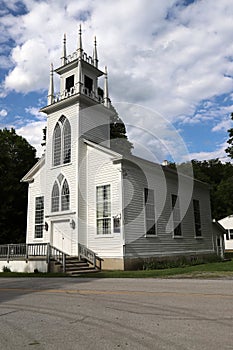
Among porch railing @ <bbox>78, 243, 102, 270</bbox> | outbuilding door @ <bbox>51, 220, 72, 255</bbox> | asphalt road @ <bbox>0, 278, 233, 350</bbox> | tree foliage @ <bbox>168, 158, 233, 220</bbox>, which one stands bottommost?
asphalt road @ <bbox>0, 278, 233, 350</bbox>

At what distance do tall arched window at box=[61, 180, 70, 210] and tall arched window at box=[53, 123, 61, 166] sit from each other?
1.87 meters

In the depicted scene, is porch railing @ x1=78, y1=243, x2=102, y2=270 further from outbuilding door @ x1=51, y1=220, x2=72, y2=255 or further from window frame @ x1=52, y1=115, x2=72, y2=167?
window frame @ x1=52, y1=115, x2=72, y2=167

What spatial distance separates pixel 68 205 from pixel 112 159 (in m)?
4.16

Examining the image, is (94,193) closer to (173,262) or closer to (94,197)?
(94,197)

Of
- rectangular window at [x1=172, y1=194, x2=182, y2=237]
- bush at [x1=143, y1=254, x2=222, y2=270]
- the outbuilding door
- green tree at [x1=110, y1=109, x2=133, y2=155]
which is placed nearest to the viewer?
bush at [x1=143, y1=254, x2=222, y2=270]

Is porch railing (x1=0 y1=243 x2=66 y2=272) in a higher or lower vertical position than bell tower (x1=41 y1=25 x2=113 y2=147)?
lower

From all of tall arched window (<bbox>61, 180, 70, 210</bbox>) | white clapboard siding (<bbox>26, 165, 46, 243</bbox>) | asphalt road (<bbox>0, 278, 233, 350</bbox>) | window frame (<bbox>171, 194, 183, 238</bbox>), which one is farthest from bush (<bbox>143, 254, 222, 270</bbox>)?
asphalt road (<bbox>0, 278, 233, 350</bbox>)

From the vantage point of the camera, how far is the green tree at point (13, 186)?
30.0 metres

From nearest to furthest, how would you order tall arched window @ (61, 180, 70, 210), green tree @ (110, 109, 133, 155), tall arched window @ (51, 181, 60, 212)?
tall arched window @ (61, 180, 70, 210)
tall arched window @ (51, 181, 60, 212)
green tree @ (110, 109, 133, 155)

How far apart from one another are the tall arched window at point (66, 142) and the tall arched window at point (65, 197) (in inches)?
63.0

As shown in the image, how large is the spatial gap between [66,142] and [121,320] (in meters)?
17.4

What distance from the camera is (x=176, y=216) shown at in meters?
24.0

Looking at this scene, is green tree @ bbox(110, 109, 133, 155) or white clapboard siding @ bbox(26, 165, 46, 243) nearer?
white clapboard siding @ bbox(26, 165, 46, 243)

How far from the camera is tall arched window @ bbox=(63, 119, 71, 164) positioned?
72.9 feet
